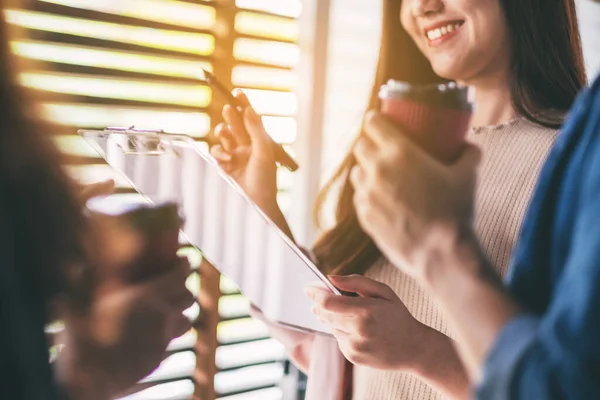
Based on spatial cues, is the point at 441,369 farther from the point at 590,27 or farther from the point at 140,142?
the point at 590,27

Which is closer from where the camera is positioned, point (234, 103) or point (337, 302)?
point (337, 302)

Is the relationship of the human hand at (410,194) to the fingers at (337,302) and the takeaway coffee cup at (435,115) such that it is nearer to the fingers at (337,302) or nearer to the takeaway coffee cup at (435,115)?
the takeaway coffee cup at (435,115)

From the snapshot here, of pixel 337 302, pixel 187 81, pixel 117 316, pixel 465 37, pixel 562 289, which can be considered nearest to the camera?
pixel 562 289

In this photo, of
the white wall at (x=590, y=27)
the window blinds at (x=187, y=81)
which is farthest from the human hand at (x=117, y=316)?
the white wall at (x=590, y=27)

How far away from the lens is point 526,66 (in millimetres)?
753

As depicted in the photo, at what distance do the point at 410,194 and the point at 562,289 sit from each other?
101 millimetres

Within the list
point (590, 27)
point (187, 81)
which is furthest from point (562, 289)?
point (590, 27)

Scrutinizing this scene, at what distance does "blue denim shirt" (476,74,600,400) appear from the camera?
284 mm

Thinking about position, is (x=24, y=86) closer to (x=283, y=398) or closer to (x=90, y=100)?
(x=90, y=100)

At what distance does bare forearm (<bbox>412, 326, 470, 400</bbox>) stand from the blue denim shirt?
0.24 metres

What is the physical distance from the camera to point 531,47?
747 mm

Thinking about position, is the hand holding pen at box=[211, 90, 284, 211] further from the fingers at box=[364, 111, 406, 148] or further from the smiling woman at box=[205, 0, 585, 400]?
the fingers at box=[364, 111, 406, 148]

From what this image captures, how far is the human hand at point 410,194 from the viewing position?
1.13 feet

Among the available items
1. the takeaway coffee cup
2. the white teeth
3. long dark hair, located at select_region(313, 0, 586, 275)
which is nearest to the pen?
long dark hair, located at select_region(313, 0, 586, 275)
